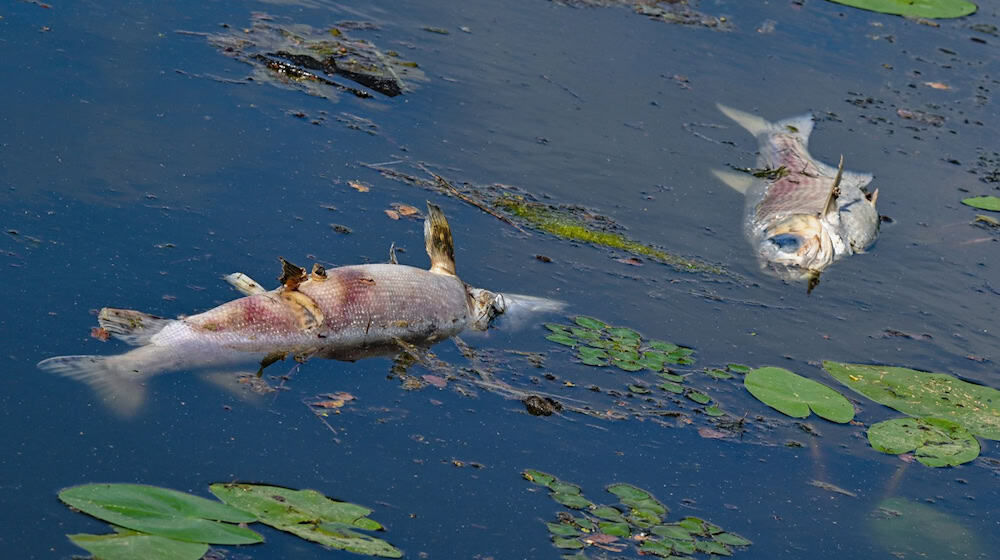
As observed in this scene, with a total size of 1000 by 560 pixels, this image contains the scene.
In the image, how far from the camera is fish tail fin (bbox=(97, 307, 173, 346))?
455 centimetres

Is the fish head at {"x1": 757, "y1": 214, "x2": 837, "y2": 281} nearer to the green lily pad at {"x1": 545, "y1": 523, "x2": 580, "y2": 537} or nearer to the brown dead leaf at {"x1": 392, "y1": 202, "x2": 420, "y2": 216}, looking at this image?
the brown dead leaf at {"x1": 392, "y1": 202, "x2": 420, "y2": 216}

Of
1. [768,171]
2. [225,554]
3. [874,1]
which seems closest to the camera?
[225,554]

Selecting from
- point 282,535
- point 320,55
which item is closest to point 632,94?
point 320,55

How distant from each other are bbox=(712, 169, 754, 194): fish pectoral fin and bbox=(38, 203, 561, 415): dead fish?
9.77 ft

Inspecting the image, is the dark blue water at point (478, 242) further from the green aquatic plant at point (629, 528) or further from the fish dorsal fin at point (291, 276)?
the fish dorsal fin at point (291, 276)

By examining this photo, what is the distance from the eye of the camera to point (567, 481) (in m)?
4.59

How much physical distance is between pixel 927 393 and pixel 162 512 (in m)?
3.75

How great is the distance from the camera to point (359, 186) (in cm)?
652

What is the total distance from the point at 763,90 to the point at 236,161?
4.59 metres

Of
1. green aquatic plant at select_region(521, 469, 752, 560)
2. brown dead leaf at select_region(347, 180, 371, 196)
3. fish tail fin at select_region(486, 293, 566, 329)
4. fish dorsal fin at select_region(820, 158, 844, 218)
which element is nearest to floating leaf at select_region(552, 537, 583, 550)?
green aquatic plant at select_region(521, 469, 752, 560)

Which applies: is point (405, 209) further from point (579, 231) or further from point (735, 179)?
point (735, 179)

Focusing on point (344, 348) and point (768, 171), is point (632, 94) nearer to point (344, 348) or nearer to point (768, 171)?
point (768, 171)

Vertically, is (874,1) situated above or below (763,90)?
above

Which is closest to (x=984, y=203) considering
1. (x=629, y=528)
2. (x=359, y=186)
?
(x=359, y=186)
